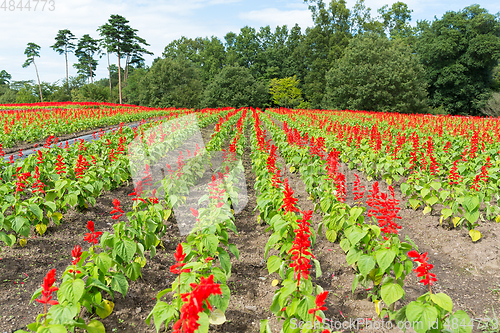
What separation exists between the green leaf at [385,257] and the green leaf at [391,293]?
151 millimetres

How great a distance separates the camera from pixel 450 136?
957 centimetres

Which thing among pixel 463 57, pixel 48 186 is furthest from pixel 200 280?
pixel 463 57

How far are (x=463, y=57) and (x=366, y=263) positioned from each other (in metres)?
48.8

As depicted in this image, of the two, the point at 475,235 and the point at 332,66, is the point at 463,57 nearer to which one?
the point at 332,66

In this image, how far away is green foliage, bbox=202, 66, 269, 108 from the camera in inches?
2018

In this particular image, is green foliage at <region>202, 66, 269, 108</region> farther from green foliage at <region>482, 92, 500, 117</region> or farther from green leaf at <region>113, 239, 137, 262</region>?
green leaf at <region>113, 239, 137, 262</region>

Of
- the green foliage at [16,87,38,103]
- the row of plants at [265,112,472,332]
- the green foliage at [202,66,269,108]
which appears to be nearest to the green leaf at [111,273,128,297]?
the row of plants at [265,112,472,332]

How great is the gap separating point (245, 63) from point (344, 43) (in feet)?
70.4

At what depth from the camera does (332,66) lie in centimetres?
5259

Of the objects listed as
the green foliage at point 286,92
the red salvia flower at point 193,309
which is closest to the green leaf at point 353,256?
the red salvia flower at point 193,309

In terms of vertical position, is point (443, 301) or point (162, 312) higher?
point (443, 301)

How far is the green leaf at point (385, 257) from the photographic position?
Answer: 8.33 ft

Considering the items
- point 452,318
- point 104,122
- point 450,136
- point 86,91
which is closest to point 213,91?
point 86,91

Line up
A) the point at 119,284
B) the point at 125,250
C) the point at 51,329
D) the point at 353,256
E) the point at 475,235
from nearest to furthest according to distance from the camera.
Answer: the point at 51,329
the point at 119,284
the point at 125,250
the point at 353,256
the point at 475,235
